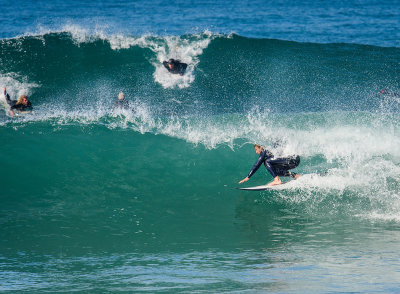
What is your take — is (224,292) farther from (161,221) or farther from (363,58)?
(363,58)

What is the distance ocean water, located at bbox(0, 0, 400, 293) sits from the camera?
22.8ft

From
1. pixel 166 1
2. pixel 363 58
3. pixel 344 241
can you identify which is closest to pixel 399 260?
pixel 344 241

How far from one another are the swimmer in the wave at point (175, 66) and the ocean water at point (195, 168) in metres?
0.28

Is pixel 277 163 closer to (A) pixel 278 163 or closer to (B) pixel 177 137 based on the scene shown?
(A) pixel 278 163

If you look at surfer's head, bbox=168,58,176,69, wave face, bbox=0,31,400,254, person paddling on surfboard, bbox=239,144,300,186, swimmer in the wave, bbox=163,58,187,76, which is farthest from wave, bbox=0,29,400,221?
surfer's head, bbox=168,58,176,69

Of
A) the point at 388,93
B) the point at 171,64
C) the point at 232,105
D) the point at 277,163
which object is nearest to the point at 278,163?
the point at 277,163

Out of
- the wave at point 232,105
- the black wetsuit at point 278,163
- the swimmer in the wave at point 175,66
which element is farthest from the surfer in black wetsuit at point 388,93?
the black wetsuit at point 278,163

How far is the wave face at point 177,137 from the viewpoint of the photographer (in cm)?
929

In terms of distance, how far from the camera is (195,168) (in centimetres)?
1180

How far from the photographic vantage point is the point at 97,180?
1102 cm

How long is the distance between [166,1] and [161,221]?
3739 cm

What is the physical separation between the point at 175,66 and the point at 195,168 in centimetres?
880

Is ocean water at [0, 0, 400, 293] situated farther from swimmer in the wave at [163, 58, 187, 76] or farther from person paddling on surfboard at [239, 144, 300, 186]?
A: swimmer in the wave at [163, 58, 187, 76]

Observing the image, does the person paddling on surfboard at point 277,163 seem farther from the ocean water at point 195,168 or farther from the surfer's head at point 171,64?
the surfer's head at point 171,64
